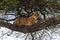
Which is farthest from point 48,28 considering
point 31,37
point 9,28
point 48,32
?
point 9,28

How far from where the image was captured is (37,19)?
1.20 metres

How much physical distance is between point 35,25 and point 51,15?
5.4 inches

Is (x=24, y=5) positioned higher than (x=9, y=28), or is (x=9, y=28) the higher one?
(x=24, y=5)

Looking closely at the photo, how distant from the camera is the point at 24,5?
1241 millimetres

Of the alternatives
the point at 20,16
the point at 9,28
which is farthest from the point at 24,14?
the point at 9,28

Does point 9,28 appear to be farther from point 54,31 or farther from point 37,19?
point 54,31

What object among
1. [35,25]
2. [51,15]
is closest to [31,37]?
[35,25]

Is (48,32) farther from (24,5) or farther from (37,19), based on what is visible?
(24,5)

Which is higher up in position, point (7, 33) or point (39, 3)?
point (39, 3)

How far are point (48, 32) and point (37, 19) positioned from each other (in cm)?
11

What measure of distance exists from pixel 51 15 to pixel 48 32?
0.12 metres

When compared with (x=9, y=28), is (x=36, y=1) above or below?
above

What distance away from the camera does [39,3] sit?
4.05 ft

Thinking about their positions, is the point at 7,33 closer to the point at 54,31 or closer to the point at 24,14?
the point at 24,14
